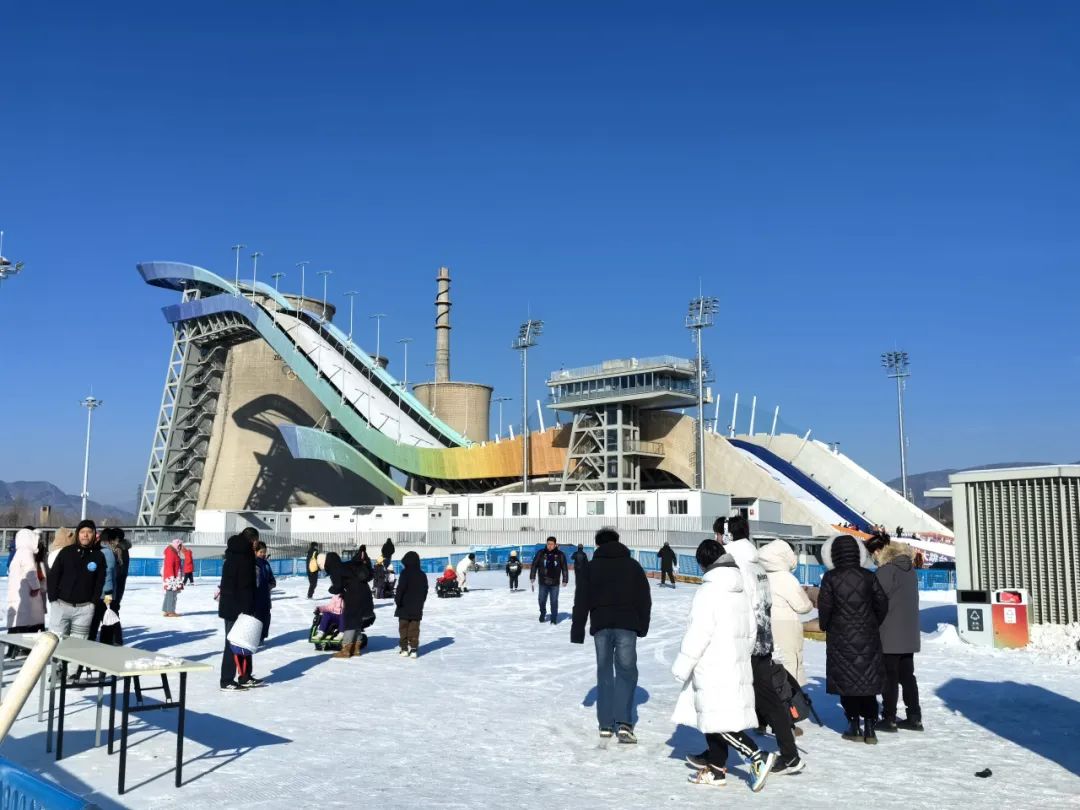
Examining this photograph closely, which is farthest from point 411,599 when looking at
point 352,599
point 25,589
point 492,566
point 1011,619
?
point 492,566

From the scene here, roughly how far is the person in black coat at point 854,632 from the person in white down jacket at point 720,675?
1.43 m

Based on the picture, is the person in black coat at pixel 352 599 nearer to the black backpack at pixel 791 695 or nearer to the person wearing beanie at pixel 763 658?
the black backpack at pixel 791 695

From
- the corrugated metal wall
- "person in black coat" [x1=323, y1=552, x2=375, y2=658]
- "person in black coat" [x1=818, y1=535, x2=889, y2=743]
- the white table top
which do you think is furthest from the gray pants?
the corrugated metal wall

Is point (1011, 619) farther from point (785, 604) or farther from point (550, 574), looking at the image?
point (550, 574)

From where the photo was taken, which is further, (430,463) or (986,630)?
(430,463)

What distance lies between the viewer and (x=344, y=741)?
789cm

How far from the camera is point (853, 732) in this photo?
26.6 feet

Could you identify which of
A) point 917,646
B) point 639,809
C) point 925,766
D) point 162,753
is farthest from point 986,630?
point 162,753

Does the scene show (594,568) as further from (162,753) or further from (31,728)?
(31,728)

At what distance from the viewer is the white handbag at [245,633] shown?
10.4m

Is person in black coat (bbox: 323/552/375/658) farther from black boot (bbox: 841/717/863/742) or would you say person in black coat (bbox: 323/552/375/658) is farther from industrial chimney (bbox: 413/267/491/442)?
industrial chimney (bbox: 413/267/491/442)

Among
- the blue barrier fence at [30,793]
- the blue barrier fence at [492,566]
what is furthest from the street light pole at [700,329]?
the blue barrier fence at [30,793]

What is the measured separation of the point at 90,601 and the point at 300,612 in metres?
11.2

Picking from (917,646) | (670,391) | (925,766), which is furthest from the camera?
(670,391)
